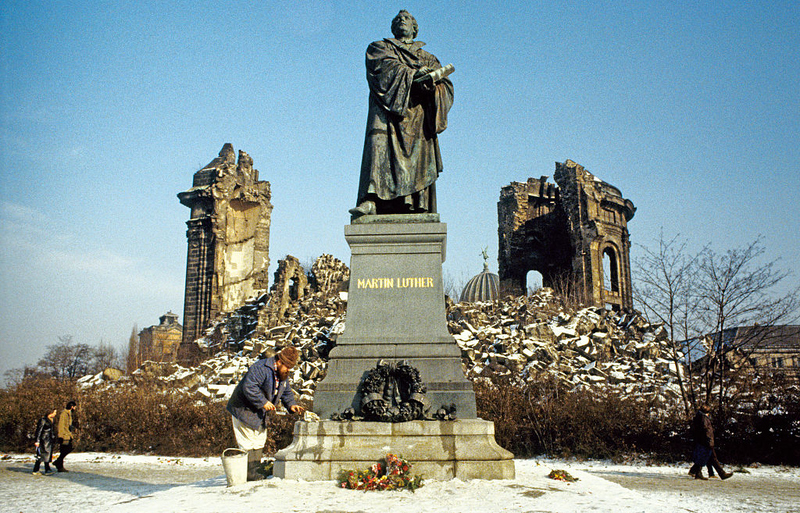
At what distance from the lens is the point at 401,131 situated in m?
7.48

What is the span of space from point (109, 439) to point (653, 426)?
36.6 feet

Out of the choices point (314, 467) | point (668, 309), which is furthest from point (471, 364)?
point (314, 467)

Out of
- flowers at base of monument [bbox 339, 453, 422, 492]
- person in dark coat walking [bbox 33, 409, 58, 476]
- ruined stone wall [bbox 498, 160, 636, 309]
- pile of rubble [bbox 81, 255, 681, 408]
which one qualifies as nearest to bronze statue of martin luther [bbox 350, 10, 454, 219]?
flowers at base of monument [bbox 339, 453, 422, 492]

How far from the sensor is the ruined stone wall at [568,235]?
32.1 metres

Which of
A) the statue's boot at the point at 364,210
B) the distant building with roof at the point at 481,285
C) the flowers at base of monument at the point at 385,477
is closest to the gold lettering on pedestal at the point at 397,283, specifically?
the statue's boot at the point at 364,210

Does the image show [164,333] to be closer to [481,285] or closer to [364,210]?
[481,285]

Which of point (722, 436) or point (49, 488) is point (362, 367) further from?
point (722, 436)

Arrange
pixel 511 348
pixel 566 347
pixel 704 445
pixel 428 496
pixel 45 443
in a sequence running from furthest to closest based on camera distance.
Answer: pixel 566 347, pixel 511 348, pixel 45 443, pixel 704 445, pixel 428 496

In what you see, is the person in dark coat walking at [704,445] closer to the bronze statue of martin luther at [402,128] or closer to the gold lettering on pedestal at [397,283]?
the gold lettering on pedestal at [397,283]

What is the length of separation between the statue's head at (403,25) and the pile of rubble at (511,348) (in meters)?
8.76

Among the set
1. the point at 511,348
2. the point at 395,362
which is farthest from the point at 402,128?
the point at 511,348

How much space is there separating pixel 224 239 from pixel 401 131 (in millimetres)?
26788

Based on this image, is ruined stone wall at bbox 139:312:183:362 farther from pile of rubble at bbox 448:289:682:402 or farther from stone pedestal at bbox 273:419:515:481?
stone pedestal at bbox 273:419:515:481

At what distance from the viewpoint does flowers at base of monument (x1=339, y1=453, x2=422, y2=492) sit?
5344 mm
